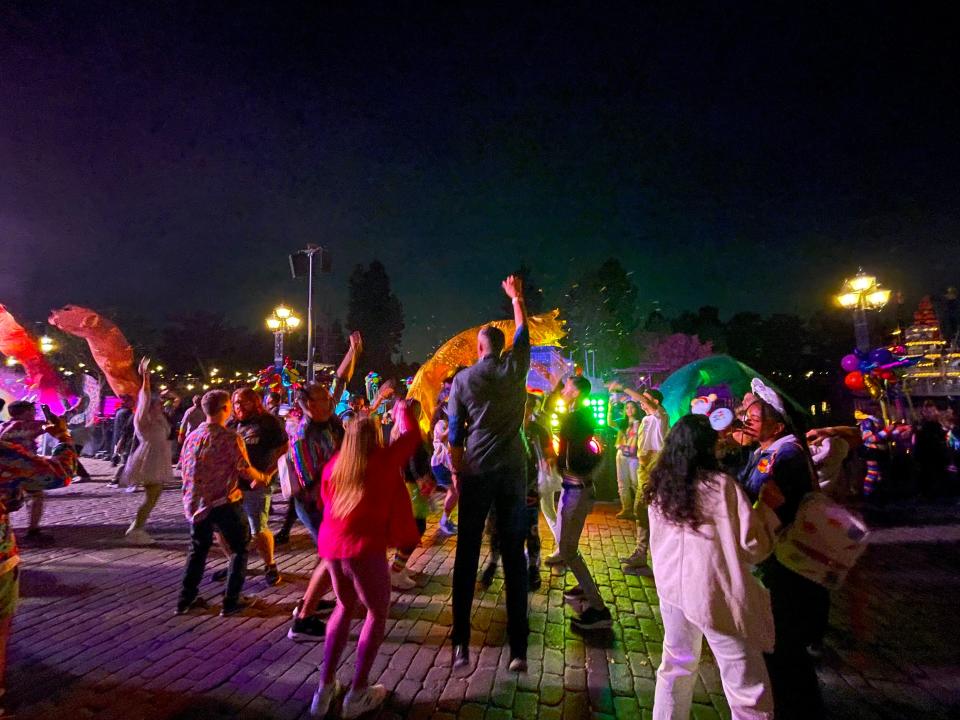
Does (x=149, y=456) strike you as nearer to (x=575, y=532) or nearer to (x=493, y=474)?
(x=493, y=474)

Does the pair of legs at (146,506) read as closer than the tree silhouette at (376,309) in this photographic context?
Yes

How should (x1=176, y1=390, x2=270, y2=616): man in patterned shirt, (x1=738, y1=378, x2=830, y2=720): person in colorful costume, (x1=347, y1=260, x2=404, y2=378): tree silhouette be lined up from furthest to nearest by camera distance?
(x1=347, y1=260, x2=404, y2=378): tree silhouette → (x1=176, y1=390, x2=270, y2=616): man in patterned shirt → (x1=738, y1=378, x2=830, y2=720): person in colorful costume

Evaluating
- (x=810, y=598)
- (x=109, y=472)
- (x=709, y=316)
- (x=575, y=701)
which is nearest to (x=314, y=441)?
(x=575, y=701)

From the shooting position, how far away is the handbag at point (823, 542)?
2670 millimetres

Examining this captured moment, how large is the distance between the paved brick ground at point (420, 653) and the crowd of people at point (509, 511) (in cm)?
23

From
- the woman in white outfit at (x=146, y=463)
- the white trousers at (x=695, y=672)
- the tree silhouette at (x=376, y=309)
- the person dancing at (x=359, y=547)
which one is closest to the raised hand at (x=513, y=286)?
the person dancing at (x=359, y=547)

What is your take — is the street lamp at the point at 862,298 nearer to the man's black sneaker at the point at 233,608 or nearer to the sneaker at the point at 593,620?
the sneaker at the point at 593,620

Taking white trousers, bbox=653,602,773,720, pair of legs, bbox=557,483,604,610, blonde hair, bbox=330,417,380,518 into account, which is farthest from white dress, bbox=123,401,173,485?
white trousers, bbox=653,602,773,720

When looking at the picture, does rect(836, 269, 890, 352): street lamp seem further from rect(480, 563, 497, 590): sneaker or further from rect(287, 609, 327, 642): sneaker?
rect(287, 609, 327, 642): sneaker

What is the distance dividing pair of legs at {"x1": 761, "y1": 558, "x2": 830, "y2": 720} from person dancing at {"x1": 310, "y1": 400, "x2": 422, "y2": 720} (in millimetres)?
2318

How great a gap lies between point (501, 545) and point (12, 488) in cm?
322

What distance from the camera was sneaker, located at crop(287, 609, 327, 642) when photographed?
389cm

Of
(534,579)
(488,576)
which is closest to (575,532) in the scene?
(534,579)

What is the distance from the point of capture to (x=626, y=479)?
27.7ft
